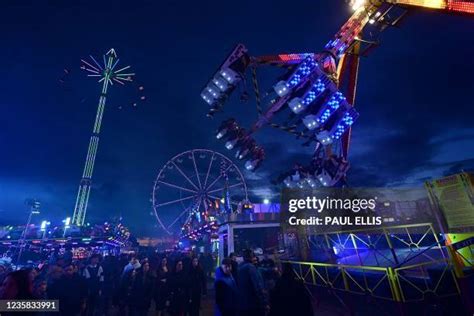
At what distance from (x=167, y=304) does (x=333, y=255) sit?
672 centimetres

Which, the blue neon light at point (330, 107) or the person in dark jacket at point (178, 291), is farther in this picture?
the blue neon light at point (330, 107)

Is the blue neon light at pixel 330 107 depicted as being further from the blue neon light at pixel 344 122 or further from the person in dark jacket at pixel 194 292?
the person in dark jacket at pixel 194 292

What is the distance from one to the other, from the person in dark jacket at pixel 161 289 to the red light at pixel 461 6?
13624mm

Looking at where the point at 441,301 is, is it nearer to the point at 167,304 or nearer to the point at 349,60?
the point at 167,304

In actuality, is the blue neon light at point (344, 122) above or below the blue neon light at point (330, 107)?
below

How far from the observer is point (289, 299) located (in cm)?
370

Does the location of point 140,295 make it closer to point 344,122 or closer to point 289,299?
point 289,299

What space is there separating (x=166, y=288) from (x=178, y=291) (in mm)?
454

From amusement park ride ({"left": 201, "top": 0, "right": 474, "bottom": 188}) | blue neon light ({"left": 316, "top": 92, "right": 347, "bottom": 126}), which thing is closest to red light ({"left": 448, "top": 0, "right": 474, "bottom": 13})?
amusement park ride ({"left": 201, "top": 0, "right": 474, "bottom": 188})

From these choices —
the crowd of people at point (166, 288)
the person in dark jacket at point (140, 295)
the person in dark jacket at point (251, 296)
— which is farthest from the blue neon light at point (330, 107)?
the person in dark jacket at point (140, 295)

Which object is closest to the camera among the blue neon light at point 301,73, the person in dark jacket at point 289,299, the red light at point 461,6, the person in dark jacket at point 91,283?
the person in dark jacket at point 289,299

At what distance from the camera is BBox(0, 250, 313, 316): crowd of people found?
3.71 metres

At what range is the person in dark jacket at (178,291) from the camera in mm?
6820

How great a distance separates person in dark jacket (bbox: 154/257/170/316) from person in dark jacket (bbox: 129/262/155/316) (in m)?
0.24
